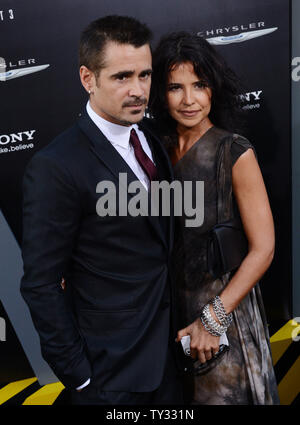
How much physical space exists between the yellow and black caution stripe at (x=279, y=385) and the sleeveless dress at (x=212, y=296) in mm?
692

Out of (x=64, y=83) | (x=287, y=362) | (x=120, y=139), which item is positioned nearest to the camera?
(x=120, y=139)

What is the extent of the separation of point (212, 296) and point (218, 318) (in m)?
0.09

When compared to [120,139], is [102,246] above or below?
below

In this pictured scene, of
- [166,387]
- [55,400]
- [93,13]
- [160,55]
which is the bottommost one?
[55,400]

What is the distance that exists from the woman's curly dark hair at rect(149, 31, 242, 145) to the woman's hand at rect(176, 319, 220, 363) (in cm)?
66

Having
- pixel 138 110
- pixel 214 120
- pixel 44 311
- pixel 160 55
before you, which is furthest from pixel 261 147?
pixel 44 311

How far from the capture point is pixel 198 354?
5.63 feet

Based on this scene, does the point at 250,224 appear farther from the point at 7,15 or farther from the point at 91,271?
the point at 7,15

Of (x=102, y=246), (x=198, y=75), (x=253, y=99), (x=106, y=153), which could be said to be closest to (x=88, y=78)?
(x=106, y=153)

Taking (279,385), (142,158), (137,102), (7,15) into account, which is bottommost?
(279,385)

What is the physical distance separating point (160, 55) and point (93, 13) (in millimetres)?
555

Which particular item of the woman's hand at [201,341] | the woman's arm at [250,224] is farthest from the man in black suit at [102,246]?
the woman's arm at [250,224]

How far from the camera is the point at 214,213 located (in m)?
1.70
